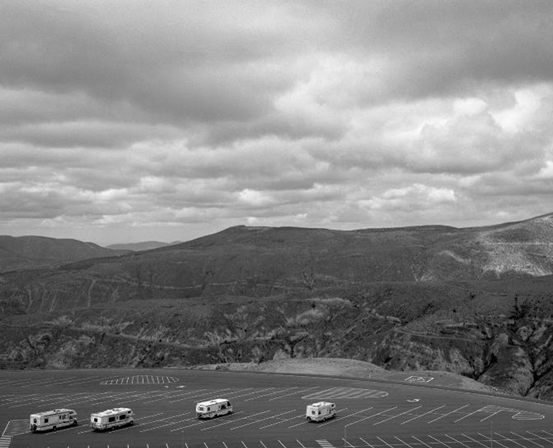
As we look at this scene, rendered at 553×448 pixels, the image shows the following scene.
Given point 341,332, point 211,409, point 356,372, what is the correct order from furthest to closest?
point 341,332
point 356,372
point 211,409

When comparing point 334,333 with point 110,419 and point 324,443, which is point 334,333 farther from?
point 324,443

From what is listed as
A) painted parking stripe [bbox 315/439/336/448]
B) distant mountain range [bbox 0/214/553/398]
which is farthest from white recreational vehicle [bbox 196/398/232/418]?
distant mountain range [bbox 0/214/553/398]

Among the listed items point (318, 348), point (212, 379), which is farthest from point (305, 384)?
point (318, 348)

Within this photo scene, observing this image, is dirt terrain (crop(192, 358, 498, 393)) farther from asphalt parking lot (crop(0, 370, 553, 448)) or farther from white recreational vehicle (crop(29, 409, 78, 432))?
white recreational vehicle (crop(29, 409, 78, 432))

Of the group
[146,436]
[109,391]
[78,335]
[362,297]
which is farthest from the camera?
[362,297]

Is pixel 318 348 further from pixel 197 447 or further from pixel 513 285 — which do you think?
pixel 197 447

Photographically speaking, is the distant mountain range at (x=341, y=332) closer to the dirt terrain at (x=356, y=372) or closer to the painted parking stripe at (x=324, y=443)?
the dirt terrain at (x=356, y=372)

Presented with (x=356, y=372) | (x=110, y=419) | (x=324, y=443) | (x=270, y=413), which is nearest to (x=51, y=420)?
(x=110, y=419)
